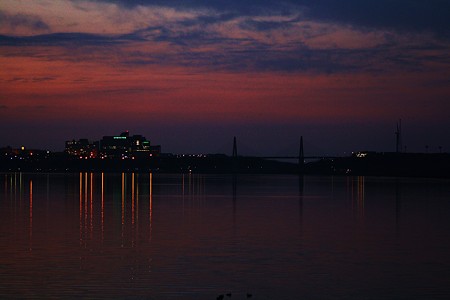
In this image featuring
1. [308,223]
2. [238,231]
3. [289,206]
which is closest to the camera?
[238,231]

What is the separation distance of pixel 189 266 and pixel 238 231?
13.3 metres

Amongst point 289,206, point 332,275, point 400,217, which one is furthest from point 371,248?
point 289,206

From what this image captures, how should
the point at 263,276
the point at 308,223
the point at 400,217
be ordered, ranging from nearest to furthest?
the point at 263,276, the point at 308,223, the point at 400,217

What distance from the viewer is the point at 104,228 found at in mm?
42031

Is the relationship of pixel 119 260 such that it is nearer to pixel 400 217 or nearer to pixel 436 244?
pixel 436 244

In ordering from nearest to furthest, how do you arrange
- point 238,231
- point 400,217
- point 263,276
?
point 263,276 → point 238,231 → point 400,217

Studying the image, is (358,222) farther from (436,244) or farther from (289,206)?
(289,206)

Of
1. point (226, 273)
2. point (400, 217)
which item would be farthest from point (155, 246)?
point (400, 217)

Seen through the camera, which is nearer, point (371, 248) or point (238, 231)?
point (371, 248)

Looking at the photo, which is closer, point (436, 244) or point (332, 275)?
point (332, 275)

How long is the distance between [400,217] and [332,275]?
1092 inches

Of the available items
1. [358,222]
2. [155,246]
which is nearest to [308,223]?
[358,222]

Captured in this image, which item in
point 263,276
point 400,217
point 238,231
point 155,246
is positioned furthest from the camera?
point 400,217

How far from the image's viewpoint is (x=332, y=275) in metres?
25.9
